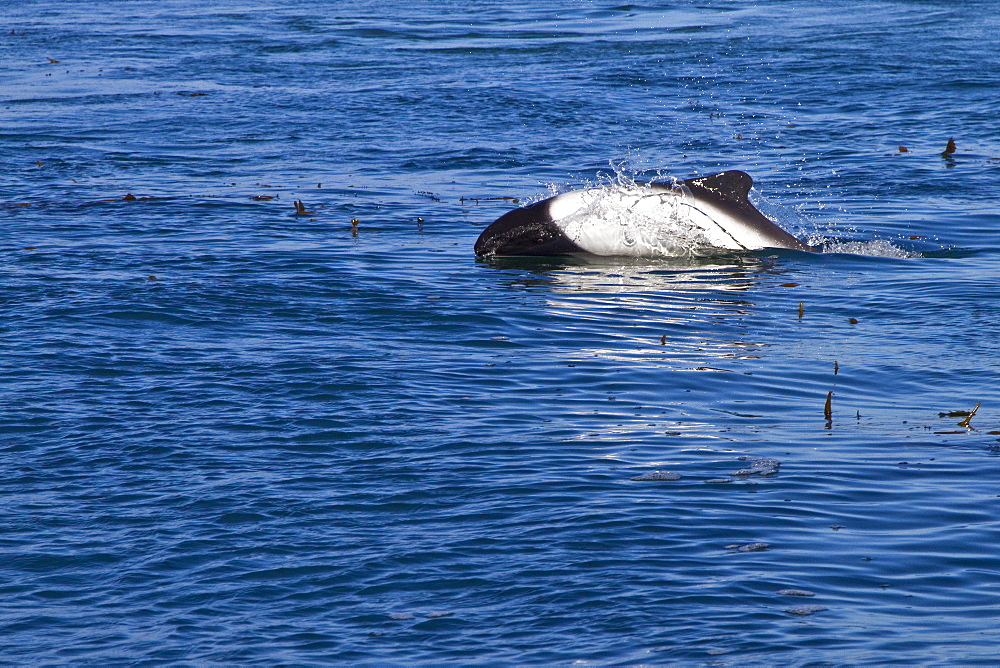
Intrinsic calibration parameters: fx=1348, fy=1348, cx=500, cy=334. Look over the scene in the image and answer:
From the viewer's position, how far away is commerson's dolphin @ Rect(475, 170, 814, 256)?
11.8 m

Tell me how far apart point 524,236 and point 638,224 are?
1.02 m

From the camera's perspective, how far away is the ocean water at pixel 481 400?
5301mm

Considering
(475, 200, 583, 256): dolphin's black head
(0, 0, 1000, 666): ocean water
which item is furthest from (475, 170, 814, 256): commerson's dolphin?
(0, 0, 1000, 666): ocean water

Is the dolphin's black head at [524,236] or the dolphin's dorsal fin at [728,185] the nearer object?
the dolphin's dorsal fin at [728,185]

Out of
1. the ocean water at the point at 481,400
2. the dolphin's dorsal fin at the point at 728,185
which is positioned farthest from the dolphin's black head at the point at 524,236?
the dolphin's dorsal fin at the point at 728,185

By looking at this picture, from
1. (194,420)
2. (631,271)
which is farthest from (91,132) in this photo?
(194,420)

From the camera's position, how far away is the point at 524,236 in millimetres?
12016

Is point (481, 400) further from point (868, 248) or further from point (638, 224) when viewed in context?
point (868, 248)

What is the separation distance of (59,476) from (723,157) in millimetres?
11572

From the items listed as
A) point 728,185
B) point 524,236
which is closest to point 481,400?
point 524,236

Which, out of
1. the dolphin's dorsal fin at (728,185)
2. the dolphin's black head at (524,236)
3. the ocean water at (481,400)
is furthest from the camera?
Answer: the dolphin's black head at (524,236)

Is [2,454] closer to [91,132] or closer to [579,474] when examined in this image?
[579,474]

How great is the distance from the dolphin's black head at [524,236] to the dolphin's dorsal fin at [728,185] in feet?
4.02

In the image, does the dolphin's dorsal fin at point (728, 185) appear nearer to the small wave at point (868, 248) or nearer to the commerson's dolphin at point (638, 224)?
the commerson's dolphin at point (638, 224)
